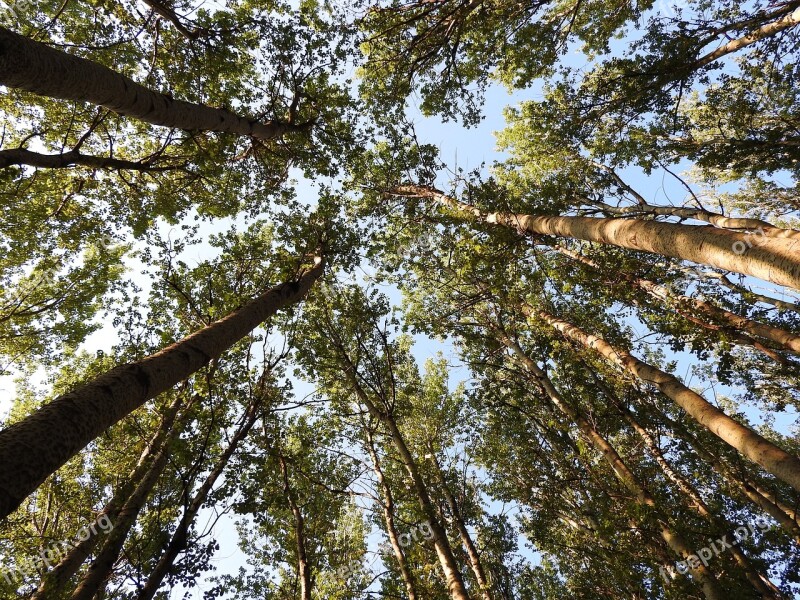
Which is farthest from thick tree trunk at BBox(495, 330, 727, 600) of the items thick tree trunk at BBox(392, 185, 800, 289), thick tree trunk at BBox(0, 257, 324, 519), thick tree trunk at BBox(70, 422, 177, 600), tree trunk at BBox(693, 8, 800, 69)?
thick tree trunk at BBox(70, 422, 177, 600)

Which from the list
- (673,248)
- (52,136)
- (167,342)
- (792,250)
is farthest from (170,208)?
(792,250)

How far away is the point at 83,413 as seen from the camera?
2.28 meters

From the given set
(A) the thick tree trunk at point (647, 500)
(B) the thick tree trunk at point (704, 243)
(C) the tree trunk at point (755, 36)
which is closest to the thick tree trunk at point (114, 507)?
(B) the thick tree trunk at point (704, 243)

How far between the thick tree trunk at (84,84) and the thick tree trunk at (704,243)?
5841 millimetres

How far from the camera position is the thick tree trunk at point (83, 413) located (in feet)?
5.98

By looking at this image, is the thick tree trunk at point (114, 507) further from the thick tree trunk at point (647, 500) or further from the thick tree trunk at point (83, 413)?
the thick tree trunk at point (647, 500)

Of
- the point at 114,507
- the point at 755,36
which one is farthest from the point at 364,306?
the point at 755,36

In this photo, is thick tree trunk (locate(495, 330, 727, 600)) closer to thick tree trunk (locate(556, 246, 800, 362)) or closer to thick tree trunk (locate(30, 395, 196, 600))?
thick tree trunk (locate(556, 246, 800, 362))

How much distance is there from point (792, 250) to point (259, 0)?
32.2ft

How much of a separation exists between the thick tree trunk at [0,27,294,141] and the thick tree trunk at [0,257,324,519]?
8.65ft

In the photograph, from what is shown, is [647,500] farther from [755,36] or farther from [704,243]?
[755,36]

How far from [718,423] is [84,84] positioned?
836cm

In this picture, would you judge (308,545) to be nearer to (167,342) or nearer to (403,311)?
(167,342)

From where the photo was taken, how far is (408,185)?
38.8ft
